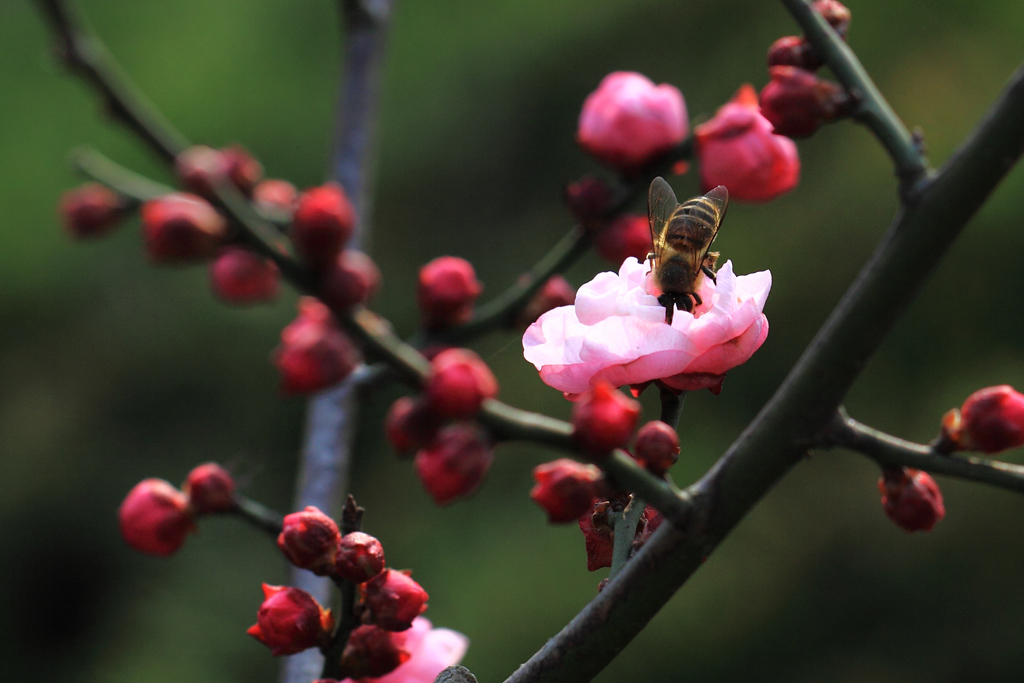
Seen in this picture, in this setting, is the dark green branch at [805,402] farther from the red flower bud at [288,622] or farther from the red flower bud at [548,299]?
the red flower bud at [548,299]

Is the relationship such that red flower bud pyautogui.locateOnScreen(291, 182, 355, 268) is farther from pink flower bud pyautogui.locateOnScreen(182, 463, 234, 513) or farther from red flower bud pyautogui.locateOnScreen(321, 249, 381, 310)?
pink flower bud pyautogui.locateOnScreen(182, 463, 234, 513)

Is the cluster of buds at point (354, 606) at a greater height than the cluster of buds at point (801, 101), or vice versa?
the cluster of buds at point (801, 101)

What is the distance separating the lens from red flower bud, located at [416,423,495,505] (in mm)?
340

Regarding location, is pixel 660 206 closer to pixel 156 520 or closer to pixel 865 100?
pixel 865 100

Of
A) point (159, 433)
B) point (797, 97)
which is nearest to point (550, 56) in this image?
point (159, 433)

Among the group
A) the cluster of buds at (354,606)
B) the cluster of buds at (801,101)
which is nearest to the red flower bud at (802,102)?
the cluster of buds at (801,101)

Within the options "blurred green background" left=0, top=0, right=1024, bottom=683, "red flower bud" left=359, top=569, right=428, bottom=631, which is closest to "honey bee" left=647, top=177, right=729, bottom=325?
"red flower bud" left=359, top=569, right=428, bottom=631

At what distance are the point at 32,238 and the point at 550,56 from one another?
5.80 ft

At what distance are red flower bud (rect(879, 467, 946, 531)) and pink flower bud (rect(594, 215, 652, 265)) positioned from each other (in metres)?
0.35

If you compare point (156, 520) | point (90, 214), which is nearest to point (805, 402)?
point (156, 520)

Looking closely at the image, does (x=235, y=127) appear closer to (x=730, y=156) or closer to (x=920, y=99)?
(x=920, y=99)

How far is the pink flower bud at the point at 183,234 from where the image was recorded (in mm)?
329

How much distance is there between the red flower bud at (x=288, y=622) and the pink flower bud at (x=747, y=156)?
17.1 inches

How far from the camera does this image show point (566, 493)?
1.28 ft
